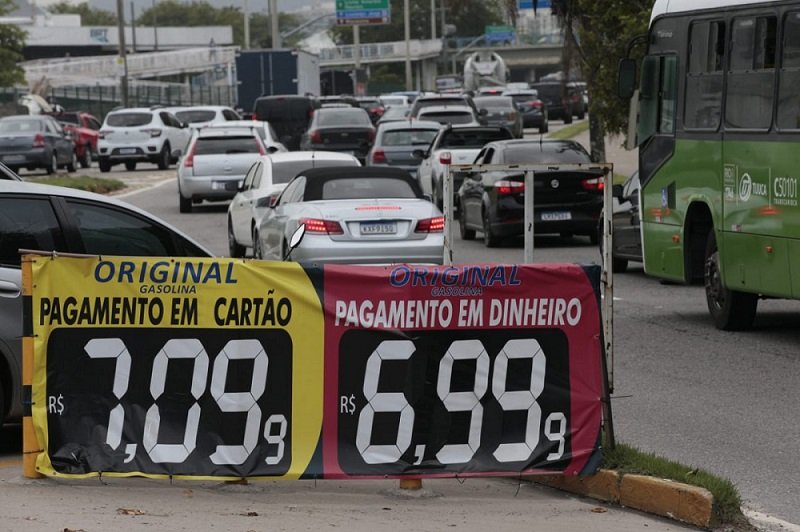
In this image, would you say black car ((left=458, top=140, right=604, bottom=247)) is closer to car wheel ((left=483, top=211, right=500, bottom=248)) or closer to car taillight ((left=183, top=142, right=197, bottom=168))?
car wheel ((left=483, top=211, right=500, bottom=248))

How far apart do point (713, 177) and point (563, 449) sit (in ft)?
22.1

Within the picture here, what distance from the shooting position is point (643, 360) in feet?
43.8

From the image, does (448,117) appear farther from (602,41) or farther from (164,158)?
(164,158)

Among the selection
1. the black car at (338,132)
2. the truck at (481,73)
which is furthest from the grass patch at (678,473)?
the truck at (481,73)

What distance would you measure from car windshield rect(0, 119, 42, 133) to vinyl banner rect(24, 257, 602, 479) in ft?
116

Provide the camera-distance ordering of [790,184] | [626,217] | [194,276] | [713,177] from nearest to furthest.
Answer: [194,276], [790,184], [713,177], [626,217]

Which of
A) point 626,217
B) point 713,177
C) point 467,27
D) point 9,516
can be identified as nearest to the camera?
point 9,516

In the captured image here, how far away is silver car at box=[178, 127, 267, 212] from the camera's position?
100ft

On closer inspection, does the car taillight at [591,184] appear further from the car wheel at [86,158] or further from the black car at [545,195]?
the car wheel at [86,158]

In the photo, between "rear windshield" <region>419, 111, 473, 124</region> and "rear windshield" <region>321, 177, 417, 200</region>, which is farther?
"rear windshield" <region>419, 111, 473, 124</region>

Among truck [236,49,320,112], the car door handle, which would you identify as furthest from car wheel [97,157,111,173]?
the car door handle

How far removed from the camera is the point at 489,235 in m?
24.1

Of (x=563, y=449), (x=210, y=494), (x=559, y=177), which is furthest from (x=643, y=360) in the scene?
(x=559, y=177)

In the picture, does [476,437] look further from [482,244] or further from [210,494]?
[482,244]
